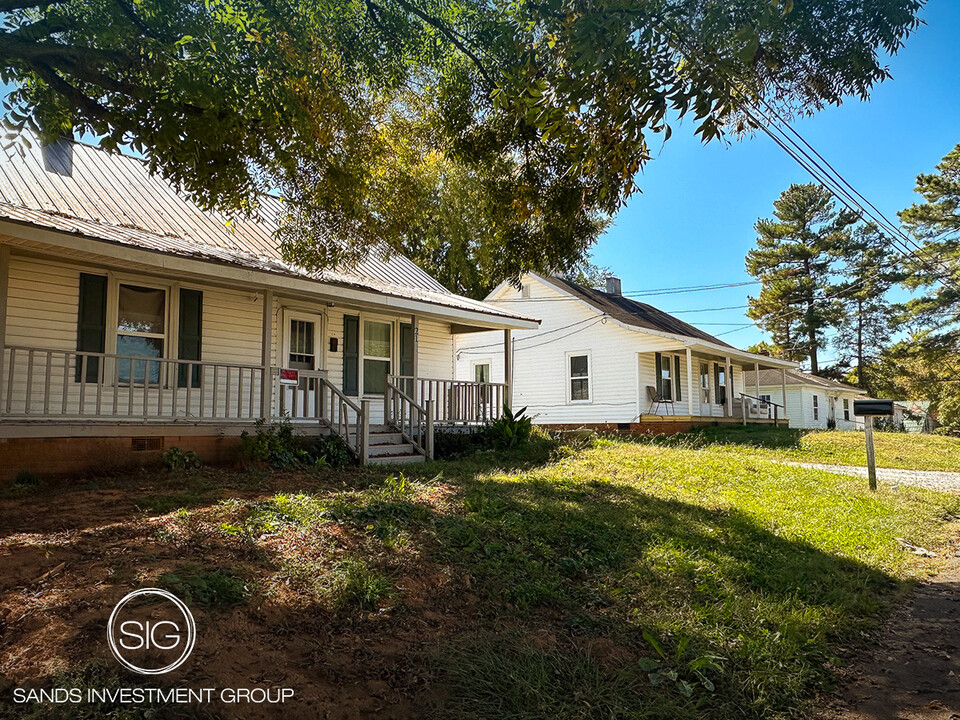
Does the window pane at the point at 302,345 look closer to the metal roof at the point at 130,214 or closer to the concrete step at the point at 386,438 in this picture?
the metal roof at the point at 130,214

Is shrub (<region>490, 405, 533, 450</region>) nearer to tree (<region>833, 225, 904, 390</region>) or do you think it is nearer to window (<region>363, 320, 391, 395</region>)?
window (<region>363, 320, 391, 395</region>)

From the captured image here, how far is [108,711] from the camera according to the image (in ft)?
9.55

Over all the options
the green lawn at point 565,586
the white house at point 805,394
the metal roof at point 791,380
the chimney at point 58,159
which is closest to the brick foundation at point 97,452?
the green lawn at point 565,586

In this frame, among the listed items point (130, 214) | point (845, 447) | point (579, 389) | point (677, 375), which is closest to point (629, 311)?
point (677, 375)

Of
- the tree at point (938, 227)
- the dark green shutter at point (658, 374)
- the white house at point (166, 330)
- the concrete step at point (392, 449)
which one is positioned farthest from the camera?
the tree at point (938, 227)

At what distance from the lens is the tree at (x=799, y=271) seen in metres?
45.0

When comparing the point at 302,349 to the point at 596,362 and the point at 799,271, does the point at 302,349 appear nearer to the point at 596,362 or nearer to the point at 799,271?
the point at 596,362

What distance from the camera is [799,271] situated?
45844 mm

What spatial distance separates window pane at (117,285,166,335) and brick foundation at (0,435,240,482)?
6.53ft

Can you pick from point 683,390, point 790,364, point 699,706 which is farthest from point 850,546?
point 790,364

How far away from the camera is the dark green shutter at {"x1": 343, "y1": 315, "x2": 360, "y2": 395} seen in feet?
46.4

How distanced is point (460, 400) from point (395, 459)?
2.96 meters

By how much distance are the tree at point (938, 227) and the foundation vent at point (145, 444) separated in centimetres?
3966

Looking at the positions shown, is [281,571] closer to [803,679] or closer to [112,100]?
[803,679]
